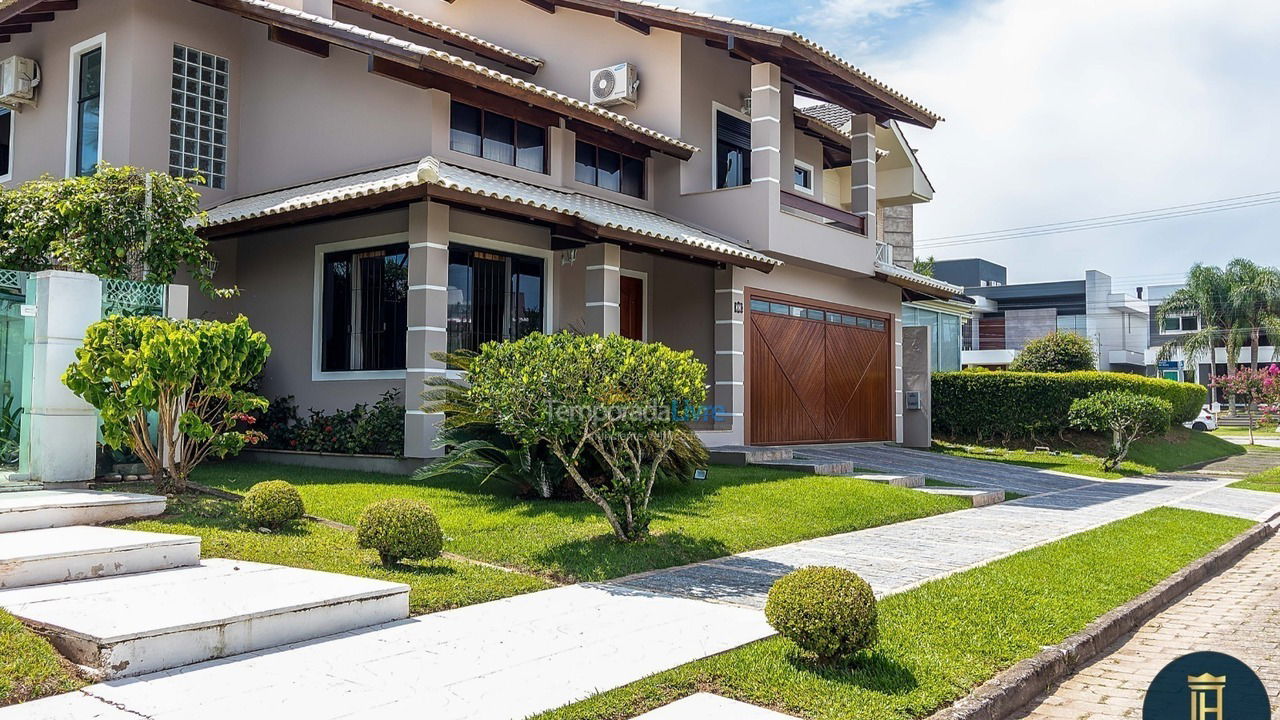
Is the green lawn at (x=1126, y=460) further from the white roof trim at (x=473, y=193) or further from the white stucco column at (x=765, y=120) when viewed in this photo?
the white stucco column at (x=765, y=120)

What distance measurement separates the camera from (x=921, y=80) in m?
20.3

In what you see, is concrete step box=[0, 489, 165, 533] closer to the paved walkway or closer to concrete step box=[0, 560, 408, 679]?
concrete step box=[0, 560, 408, 679]

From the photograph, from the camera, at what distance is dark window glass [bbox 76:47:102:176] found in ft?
52.1

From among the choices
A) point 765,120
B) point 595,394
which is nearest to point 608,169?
point 765,120

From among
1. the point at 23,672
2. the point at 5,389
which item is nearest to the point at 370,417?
the point at 5,389

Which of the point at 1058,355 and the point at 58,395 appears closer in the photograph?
the point at 58,395

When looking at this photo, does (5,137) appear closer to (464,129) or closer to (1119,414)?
(464,129)

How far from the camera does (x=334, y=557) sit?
7.75m

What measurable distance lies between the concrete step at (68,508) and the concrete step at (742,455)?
28.1 feet

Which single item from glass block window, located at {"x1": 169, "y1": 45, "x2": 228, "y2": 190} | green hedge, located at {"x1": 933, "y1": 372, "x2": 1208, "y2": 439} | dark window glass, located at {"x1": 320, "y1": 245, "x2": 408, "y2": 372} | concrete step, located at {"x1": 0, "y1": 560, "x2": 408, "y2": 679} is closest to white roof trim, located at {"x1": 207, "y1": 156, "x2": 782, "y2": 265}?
glass block window, located at {"x1": 169, "y1": 45, "x2": 228, "y2": 190}

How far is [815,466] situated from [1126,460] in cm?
1202

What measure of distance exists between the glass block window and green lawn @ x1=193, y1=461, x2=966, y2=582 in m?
5.27

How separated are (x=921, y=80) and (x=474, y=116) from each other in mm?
10447

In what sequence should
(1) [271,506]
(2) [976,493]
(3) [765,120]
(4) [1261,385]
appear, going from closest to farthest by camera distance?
1. (1) [271,506]
2. (2) [976,493]
3. (3) [765,120]
4. (4) [1261,385]
